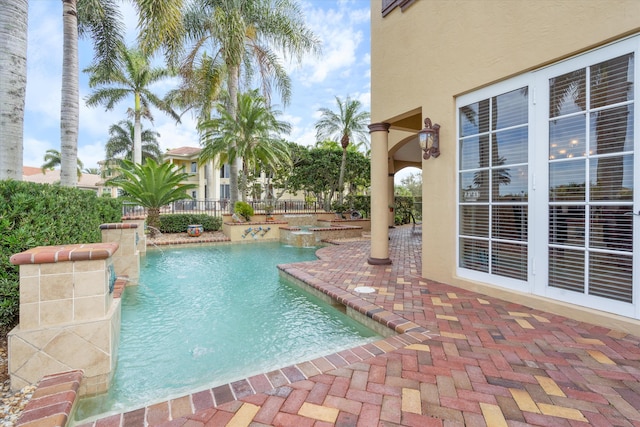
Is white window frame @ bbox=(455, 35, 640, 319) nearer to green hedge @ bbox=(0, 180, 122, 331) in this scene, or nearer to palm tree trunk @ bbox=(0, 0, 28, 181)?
green hedge @ bbox=(0, 180, 122, 331)

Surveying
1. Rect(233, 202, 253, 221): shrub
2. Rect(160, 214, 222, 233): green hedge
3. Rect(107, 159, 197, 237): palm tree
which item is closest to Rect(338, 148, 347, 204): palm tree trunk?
Rect(233, 202, 253, 221): shrub

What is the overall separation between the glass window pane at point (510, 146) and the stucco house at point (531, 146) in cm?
1

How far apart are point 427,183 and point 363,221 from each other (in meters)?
8.99

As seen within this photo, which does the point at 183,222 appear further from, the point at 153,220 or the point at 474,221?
the point at 474,221

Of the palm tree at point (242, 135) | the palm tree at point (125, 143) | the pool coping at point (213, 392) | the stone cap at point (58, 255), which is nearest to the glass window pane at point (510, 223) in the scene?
the pool coping at point (213, 392)

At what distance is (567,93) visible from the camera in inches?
133

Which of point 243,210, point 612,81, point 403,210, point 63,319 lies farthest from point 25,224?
point 403,210

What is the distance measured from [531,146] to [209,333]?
14.6 feet

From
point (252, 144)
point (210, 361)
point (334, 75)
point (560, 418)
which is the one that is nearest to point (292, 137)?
point (334, 75)

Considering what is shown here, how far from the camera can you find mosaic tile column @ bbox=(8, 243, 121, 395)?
221cm

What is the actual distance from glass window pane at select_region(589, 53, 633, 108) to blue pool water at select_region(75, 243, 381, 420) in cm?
347

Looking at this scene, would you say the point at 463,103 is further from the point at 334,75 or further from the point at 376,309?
the point at 334,75

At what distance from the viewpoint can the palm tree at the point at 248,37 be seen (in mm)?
11875

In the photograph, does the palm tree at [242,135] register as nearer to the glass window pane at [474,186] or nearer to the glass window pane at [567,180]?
the glass window pane at [474,186]
